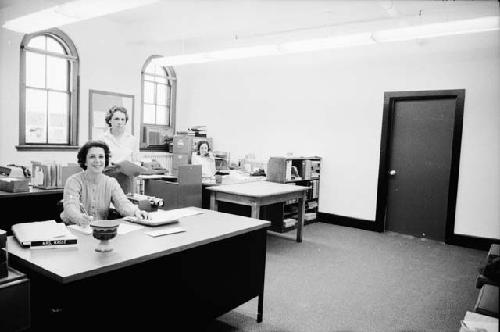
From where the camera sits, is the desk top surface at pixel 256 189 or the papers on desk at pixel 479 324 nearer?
the papers on desk at pixel 479 324

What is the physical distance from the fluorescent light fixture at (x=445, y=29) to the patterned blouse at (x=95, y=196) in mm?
3373

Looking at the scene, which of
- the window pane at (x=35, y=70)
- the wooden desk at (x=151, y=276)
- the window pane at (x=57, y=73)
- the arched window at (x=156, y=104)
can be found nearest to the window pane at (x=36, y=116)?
the window pane at (x=35, y=70)

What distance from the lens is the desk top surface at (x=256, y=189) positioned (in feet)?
16.2

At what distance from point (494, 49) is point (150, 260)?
5.49 metres

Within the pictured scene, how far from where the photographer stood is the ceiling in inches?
211

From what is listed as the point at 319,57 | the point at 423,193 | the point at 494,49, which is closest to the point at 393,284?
the point at 423,193

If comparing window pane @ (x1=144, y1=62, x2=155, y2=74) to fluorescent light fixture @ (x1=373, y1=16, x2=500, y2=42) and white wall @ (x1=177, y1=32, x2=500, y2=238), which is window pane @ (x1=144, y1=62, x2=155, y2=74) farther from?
fluorescent light fixture @ (x1=373, y1=16, x2=500, y2=42)

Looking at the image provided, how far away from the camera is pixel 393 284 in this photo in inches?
160

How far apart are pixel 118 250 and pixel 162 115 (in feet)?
21.9

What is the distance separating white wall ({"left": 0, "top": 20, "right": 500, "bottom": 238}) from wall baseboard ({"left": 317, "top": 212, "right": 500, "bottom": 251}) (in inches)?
3.3

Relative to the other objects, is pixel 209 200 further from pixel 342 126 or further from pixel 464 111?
pixel 464 111

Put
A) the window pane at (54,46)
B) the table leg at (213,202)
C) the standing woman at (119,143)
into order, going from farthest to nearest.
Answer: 1. the window pane at (54,46)
2. the table leg at (213,202)
3. the standing woman at (119,143)

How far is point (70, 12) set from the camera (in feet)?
14.6

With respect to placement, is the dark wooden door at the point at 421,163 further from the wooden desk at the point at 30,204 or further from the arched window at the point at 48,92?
the arched window at the point at 48,92
